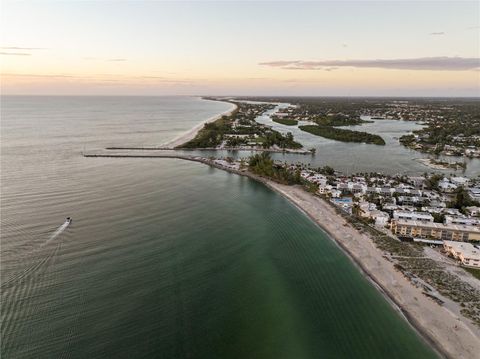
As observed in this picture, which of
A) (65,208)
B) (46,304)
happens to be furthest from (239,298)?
(65,208)

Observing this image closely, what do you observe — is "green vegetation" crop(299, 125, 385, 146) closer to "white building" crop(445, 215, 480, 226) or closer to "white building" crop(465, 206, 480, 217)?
"white building" crop(465, 206, 480, 217)

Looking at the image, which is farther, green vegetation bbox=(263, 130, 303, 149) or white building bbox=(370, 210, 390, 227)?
green vegetation bbox=(263, 130, 303, 149)

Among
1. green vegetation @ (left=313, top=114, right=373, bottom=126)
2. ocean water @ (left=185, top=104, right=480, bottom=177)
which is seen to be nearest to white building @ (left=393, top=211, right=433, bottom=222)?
ocean water @ (left=185, top=104, right=480, bottom=177)

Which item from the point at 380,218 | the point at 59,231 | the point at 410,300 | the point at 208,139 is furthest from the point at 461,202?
the point at 208,139

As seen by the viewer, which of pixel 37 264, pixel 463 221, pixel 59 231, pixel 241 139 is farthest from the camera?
pixel 241 139

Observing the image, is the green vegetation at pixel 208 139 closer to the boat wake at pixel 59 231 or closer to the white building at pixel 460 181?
the boat wake at pixel 59 231

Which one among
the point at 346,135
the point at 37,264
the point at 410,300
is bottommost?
the point at 410,300

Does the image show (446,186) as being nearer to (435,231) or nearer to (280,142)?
(435,231)
